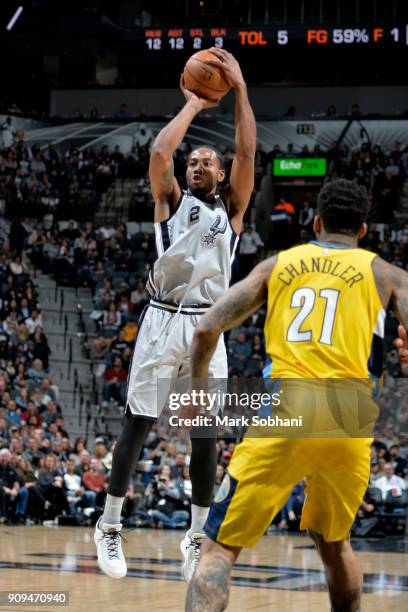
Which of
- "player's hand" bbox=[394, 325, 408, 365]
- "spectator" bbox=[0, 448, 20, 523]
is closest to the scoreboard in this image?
"spectator" bbox=[0, 448, 20, 523]

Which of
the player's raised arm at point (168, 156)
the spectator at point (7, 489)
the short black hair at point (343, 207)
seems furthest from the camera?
the spectator at point (7, 489)

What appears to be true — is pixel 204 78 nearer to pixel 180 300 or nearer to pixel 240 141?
pixel 240 141

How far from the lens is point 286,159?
2562cm

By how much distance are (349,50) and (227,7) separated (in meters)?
3.99

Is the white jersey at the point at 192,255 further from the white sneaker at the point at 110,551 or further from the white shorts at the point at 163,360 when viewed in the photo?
the white sneaker at the point at 110,551

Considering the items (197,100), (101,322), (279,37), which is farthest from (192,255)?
(279,37)

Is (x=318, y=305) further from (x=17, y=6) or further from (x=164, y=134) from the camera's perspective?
(x=17, y=6)

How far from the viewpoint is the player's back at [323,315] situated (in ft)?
14.0

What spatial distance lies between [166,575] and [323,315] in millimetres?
4999

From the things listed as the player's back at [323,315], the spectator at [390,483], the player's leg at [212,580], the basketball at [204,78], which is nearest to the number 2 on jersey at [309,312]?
the player's back at [323,315]

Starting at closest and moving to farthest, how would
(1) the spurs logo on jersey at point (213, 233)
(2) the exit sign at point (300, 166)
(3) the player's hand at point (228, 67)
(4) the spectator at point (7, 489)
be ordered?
(3) the player's hand at point (228, 67)
(1) the spurs logo on jersey at point (213, 233)
(4) the spectator at point (7, 489)
(2) the exit sign at point (300, 166)

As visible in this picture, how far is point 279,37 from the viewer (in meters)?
23.9

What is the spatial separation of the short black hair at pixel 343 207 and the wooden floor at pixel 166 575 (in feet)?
10.4

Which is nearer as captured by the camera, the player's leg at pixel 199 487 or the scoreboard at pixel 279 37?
the player's leg at pixel 199 487
